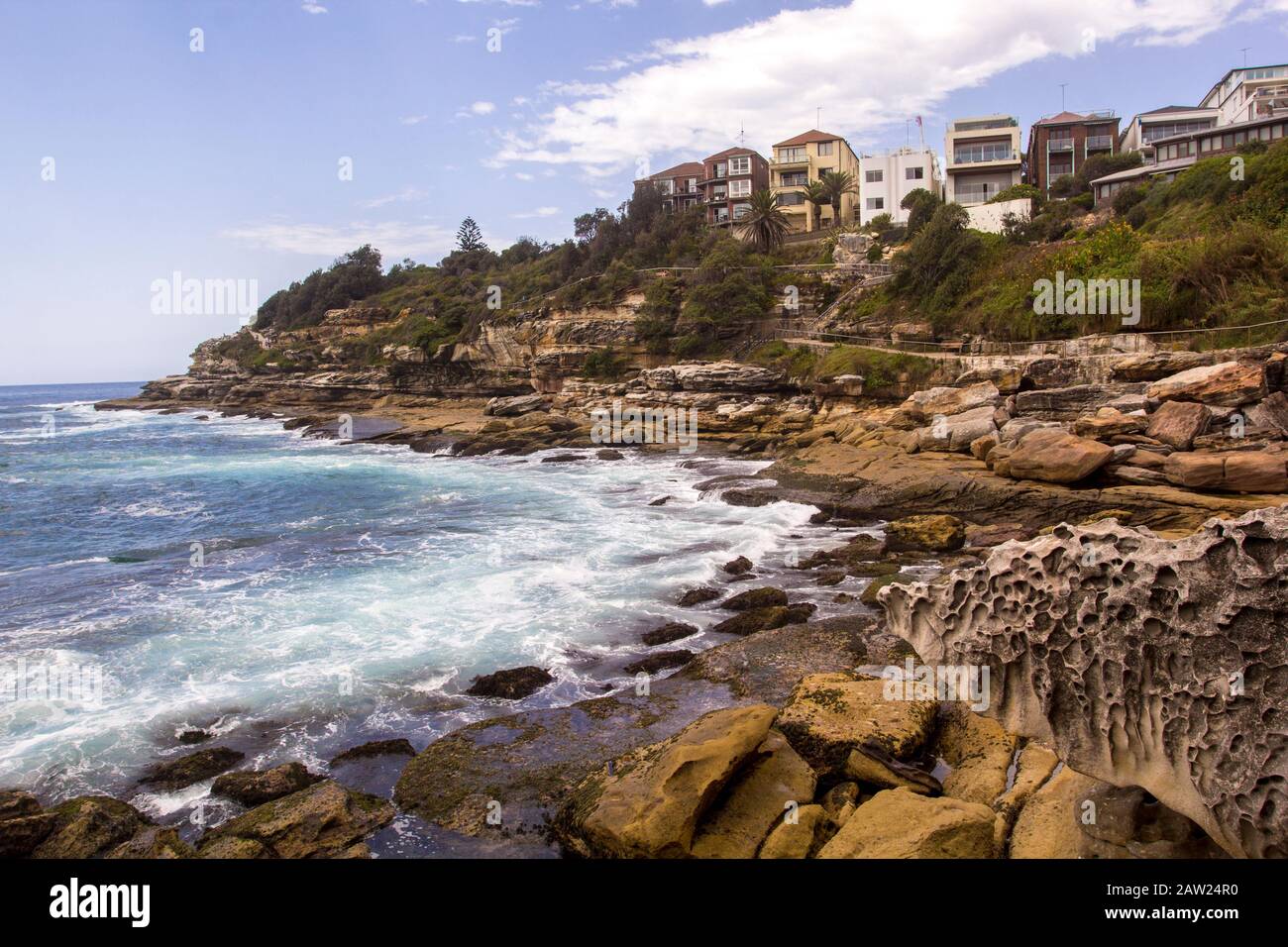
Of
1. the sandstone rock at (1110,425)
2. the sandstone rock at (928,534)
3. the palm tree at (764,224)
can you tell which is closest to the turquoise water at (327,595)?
the sandstone rock at (928,534)

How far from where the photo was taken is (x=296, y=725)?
12250 millimetres

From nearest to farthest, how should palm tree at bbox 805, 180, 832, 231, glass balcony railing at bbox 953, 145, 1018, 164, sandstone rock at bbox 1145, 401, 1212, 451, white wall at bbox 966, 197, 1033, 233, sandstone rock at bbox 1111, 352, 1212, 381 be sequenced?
sandstone rock at bbox 1145, 401, 1212, 451, sandstone rock at bbox 1111, 352, 1212, 381, white wall at bbox 966, 197, 1033, 233, glass balcony railing at bbox 953, 145, 1018, 164, palm tree at bbox 805, 180, 832, 231

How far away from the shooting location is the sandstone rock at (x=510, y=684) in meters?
13.0

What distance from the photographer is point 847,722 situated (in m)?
9.89

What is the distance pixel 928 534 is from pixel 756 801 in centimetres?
1247

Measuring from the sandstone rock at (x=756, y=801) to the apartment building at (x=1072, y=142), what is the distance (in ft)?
211

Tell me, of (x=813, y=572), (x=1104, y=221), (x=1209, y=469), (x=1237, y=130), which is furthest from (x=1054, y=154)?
(x=813, y=572)

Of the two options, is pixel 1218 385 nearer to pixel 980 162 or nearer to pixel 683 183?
pixel 980 162

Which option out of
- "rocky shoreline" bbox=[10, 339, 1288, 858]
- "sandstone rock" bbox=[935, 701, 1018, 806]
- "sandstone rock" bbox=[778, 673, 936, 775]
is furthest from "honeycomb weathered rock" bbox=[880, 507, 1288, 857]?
"sandstone rock" bbox=[778, 673, 936, 775]

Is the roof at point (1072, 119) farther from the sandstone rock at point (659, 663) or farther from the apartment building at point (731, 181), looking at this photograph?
the sandstone rock at point (659, 663)

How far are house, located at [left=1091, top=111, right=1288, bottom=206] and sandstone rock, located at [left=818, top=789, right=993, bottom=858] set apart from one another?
168 ft

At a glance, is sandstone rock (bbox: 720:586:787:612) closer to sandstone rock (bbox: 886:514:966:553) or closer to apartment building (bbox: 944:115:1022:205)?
sandstone rock (bbox: 886:514:966:553)

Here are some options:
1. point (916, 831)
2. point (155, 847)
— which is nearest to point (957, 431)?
point (916, 831)

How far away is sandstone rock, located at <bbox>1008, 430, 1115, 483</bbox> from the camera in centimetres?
2003
